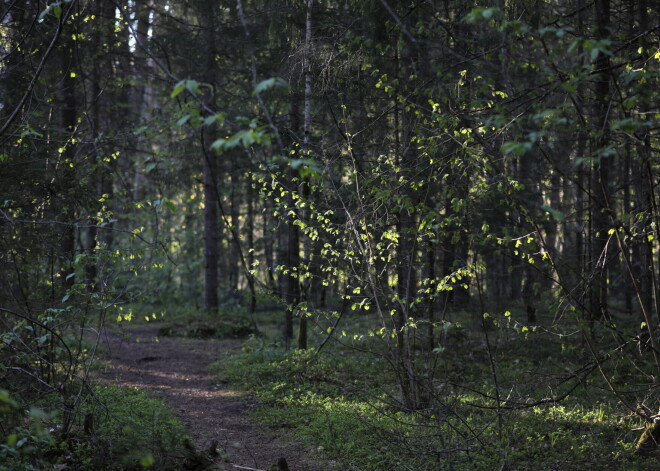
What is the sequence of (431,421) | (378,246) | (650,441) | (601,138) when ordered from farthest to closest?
(431,421) → (378,246) → (650,441) → (601,138)

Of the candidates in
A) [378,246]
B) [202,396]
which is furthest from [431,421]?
[202,396]

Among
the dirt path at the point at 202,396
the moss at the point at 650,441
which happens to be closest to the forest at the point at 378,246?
the moss at the point at 650,441

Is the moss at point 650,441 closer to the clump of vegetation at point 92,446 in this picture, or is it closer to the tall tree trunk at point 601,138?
the tall tree trunk at point 601,138

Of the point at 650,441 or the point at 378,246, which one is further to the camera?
the point at 378,246

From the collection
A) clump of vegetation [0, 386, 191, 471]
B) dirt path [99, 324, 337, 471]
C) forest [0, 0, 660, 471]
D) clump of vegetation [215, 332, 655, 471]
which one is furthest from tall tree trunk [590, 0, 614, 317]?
clump of vegetation [0, 386, 191, 471]

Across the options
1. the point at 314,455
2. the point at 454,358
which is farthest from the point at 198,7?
the point at 314,455

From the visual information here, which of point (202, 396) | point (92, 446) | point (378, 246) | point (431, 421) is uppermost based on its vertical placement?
point (378, 246)

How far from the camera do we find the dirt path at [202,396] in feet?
20.1

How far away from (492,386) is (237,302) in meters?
14.8

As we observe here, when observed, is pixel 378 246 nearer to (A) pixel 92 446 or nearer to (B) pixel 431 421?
(B) pixel 431 421

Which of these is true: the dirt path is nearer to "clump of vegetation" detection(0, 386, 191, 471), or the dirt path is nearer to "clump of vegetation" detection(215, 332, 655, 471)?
"clump of vegetation" detection(215, 332, 655, 471)

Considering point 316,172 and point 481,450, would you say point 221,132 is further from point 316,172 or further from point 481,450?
point 316,172

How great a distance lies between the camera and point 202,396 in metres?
8.82

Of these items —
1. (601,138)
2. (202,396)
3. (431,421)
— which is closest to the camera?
(601,138)
